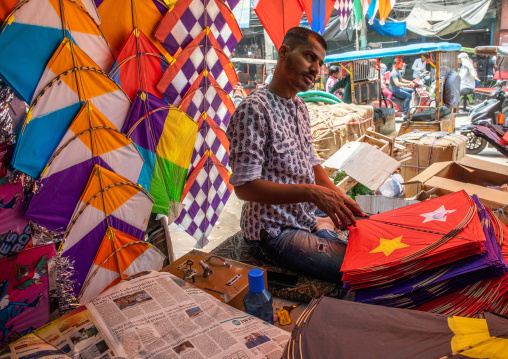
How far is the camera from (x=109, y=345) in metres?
1.05

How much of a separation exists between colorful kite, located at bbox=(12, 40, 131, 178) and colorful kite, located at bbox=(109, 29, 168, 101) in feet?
0.52

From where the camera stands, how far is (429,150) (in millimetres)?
4074

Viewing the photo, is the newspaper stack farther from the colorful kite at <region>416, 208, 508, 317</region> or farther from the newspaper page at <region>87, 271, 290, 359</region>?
the colorful kite at <region>416, 208, 508, 317</region>

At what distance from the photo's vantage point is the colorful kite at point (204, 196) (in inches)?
107

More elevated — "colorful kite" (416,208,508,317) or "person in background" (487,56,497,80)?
"person in background" (487,56,497,80)

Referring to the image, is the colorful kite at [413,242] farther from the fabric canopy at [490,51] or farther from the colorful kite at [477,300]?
the fabric canopy at [490,51]

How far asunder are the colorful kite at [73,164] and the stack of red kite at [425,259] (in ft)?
4.38

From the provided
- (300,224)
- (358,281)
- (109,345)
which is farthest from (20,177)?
(358,281)

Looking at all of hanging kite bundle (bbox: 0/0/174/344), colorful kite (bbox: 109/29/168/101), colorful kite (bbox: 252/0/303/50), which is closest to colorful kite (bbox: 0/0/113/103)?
hanging kite bundle (bbox: 0/0/174/344)

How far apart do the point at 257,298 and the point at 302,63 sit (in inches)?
44.8

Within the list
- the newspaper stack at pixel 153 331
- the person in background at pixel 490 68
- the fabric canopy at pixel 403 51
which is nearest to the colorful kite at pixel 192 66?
the newspaper stack at pixel 153 331

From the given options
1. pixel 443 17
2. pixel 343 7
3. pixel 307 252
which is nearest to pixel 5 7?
pixel 307 252

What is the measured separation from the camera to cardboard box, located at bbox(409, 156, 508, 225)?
2.42m

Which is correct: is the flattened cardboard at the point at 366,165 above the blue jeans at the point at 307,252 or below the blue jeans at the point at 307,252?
above
